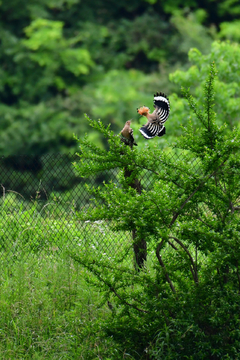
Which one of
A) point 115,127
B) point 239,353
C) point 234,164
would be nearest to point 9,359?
point 239,353

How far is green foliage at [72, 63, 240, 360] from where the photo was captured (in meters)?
3.08

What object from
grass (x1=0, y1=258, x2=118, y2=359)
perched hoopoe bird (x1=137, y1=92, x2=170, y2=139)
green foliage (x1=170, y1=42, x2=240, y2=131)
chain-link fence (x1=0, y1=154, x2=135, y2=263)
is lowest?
grass (x1=0, y1=258, x2=118, y2=359)

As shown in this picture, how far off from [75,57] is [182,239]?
47.0 feet

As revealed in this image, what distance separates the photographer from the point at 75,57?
54.1 feet

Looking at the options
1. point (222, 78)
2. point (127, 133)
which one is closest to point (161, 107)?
point (127, 133)

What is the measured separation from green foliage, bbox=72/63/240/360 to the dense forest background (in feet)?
38.2

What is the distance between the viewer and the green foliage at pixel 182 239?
3082 millimetres

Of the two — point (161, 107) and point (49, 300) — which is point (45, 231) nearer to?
point (49, 300)

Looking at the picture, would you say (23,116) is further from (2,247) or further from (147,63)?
(2,247)

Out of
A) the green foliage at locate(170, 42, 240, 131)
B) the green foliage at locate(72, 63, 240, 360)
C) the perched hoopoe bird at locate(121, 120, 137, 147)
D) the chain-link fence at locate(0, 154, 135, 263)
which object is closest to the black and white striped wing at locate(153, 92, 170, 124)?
the perched hoopoe bird at locate(121, 120, 137, 147)

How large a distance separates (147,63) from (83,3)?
3732mm

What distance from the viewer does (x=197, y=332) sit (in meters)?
3.05

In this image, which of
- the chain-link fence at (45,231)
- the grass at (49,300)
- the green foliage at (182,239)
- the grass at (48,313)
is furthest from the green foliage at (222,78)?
the green foliage at (182,239)

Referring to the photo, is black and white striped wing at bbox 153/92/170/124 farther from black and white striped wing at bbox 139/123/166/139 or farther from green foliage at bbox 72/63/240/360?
green foliage at bbox 72/63/240/360
